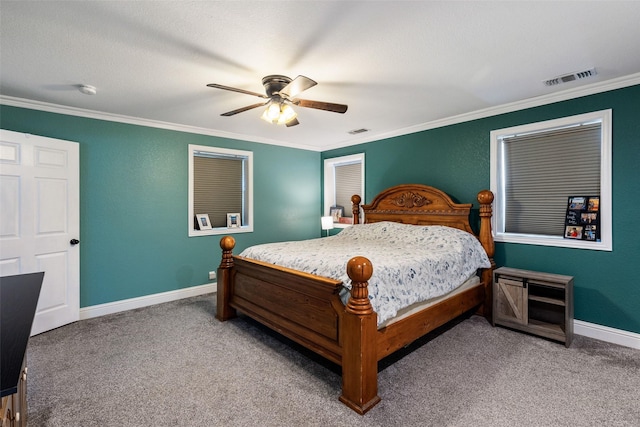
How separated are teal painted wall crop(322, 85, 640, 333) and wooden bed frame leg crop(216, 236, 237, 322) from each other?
275 cm

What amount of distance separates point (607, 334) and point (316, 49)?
142 inches

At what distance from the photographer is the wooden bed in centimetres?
194

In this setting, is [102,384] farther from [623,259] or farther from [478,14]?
[623,259]

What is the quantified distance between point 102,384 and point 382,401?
1.98 m

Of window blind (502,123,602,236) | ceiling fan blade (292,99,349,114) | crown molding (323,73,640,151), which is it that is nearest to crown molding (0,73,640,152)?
crown molding (323,73,640,151)

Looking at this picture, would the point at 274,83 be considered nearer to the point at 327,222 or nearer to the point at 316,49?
the point at 316,49

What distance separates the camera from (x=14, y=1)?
5.50ft

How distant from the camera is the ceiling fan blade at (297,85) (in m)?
2.13

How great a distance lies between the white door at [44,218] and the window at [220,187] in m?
1.33

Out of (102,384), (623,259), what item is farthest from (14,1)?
(623,259)

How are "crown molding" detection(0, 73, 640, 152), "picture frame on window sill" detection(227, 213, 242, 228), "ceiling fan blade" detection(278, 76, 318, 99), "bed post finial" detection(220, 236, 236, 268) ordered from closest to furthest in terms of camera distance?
"ceiling fan blade" detection(278, 76, 318, 99)
"crown molding" detection(0, 73, 640, 152)
"bed post finial" detection(220, 236, 236, 268)
"picture frame on window sill" detection(227, 213, 242, 228)

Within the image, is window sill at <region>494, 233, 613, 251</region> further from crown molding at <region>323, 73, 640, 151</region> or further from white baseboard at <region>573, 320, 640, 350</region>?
crown molding at <region>323, 73, 640, 151</region>

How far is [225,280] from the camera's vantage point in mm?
3324

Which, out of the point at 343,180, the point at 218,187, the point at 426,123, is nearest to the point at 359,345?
the point at 426,123
